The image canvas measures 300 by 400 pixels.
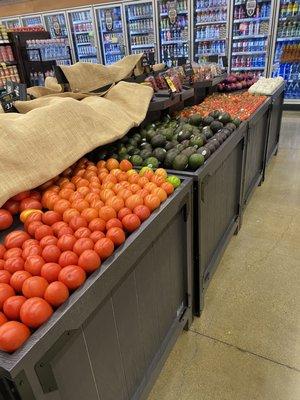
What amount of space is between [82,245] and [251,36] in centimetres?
679

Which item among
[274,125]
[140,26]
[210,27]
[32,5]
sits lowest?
[274,125]

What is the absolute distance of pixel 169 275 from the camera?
1.67 m

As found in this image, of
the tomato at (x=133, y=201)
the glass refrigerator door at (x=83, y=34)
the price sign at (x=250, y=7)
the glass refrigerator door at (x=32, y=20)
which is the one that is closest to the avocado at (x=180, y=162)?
the tomato at (x=133, y=201)

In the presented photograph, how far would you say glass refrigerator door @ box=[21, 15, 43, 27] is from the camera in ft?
28.2

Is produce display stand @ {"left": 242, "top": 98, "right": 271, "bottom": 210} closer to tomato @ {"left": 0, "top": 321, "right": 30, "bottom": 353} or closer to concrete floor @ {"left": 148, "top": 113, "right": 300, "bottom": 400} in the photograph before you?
concrete floor @ {"left": 148, "top": 113, "right": 300, "bottom": 400}

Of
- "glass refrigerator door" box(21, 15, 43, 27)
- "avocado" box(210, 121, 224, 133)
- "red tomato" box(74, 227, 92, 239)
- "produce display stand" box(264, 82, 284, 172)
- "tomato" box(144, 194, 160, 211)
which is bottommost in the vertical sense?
"produce display stand" box(264, 82, 284, 172)

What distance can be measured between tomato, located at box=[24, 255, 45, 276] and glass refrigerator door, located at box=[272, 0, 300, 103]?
6732 mm

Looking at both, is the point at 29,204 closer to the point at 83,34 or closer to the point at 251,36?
the point at 251,36

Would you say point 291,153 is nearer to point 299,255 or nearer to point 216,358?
point 299,255

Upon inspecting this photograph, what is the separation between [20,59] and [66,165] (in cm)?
570

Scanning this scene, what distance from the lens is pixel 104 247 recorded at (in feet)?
3.63

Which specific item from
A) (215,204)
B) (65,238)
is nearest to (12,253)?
(65,238)

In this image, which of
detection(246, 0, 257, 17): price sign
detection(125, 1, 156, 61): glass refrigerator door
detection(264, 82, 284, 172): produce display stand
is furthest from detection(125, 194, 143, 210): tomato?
detection(125, 1, 156, 61): glass refrigerator door

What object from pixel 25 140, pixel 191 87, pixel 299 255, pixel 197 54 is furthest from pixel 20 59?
pixel 299 255
